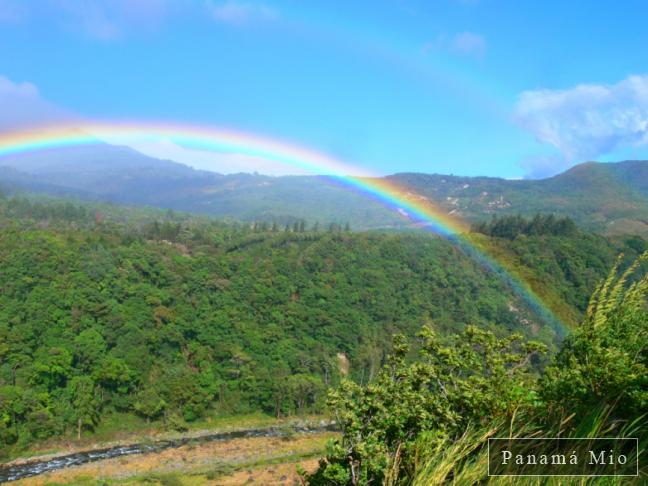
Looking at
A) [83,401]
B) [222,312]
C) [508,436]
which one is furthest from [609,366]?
[222,312]

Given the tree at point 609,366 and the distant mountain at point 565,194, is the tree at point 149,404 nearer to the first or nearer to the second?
the tree at point 609,366

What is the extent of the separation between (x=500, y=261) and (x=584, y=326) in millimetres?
49113

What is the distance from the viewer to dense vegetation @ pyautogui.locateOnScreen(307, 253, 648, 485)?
10.00 ft

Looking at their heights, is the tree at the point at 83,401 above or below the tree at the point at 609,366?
below

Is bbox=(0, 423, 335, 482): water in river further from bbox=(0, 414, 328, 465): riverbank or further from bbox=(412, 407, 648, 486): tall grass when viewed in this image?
bbox=(412, 407, 648, 486): tall grass

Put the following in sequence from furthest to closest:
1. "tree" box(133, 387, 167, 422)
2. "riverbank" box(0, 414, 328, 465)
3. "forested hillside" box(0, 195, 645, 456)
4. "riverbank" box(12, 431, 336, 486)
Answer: "forested hillside" box(0, 195, 645, 456)
"tree" box(133, 387, 167, 422)
"riverbank" box(0, 414, 328, 465)
"riverbank" box(12, 431, 336, 486)

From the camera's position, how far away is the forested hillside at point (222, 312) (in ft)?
112

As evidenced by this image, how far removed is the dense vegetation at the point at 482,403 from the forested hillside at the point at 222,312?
1226 inches

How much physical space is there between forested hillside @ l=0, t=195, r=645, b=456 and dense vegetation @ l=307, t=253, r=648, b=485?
3114 cm

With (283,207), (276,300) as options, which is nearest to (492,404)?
(276,300)

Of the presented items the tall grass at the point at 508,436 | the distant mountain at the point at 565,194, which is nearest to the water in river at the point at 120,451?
the tall grass at the point at 508,436

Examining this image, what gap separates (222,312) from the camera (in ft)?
142

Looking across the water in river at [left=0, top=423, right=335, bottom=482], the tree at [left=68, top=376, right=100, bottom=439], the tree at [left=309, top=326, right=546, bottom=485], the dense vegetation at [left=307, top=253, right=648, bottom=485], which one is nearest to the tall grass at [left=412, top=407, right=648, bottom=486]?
the dense vegetation at [left=307, top=253, right=648, bottom=485]

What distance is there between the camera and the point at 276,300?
4591 centimetres
